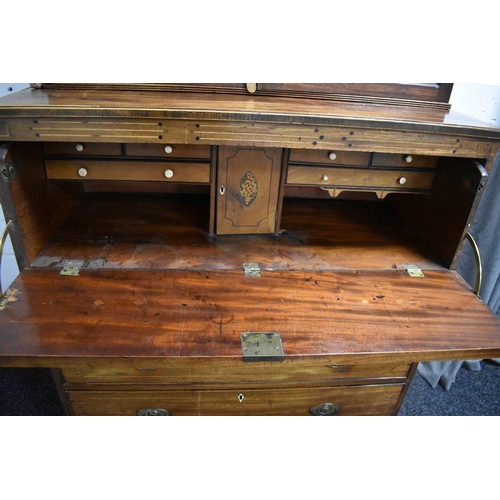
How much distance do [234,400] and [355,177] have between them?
0.87 meters

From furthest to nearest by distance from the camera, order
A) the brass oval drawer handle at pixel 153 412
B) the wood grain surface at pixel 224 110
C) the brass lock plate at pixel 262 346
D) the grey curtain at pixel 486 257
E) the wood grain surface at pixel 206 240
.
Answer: the grey curtain at pixel 486 257
the wood grain surface at pixel 206 240
the brass oval drawer handle at pixel 153 412
the wood grain surface at pixel 224 110
the brass lock plate at pixel 262 346

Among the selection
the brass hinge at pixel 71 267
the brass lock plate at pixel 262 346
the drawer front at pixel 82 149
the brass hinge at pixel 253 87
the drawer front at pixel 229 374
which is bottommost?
the drawer front at pixel 229 374

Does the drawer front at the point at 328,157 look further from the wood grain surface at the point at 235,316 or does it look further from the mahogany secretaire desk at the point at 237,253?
the wood grain surface at the point at 235,316

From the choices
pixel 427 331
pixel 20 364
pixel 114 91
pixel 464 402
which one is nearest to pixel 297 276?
pixel 427 331

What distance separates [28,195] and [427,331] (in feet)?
4.11

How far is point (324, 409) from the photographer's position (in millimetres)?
1230

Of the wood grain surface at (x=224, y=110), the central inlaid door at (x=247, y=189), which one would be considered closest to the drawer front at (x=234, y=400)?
the central inlaid door at (x=247, y=189)

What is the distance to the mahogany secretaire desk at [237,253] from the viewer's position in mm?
991

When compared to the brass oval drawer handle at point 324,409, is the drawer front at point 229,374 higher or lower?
higher

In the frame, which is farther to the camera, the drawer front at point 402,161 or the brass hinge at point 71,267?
the drawer front at point 402,161

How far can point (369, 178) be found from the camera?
1.37m

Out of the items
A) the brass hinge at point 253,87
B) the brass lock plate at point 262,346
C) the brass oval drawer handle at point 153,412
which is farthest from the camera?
the brass hinge at point 253,87

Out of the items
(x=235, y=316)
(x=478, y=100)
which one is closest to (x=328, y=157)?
(x=235, y=316)

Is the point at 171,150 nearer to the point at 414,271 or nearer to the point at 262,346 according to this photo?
the point at 262,346
